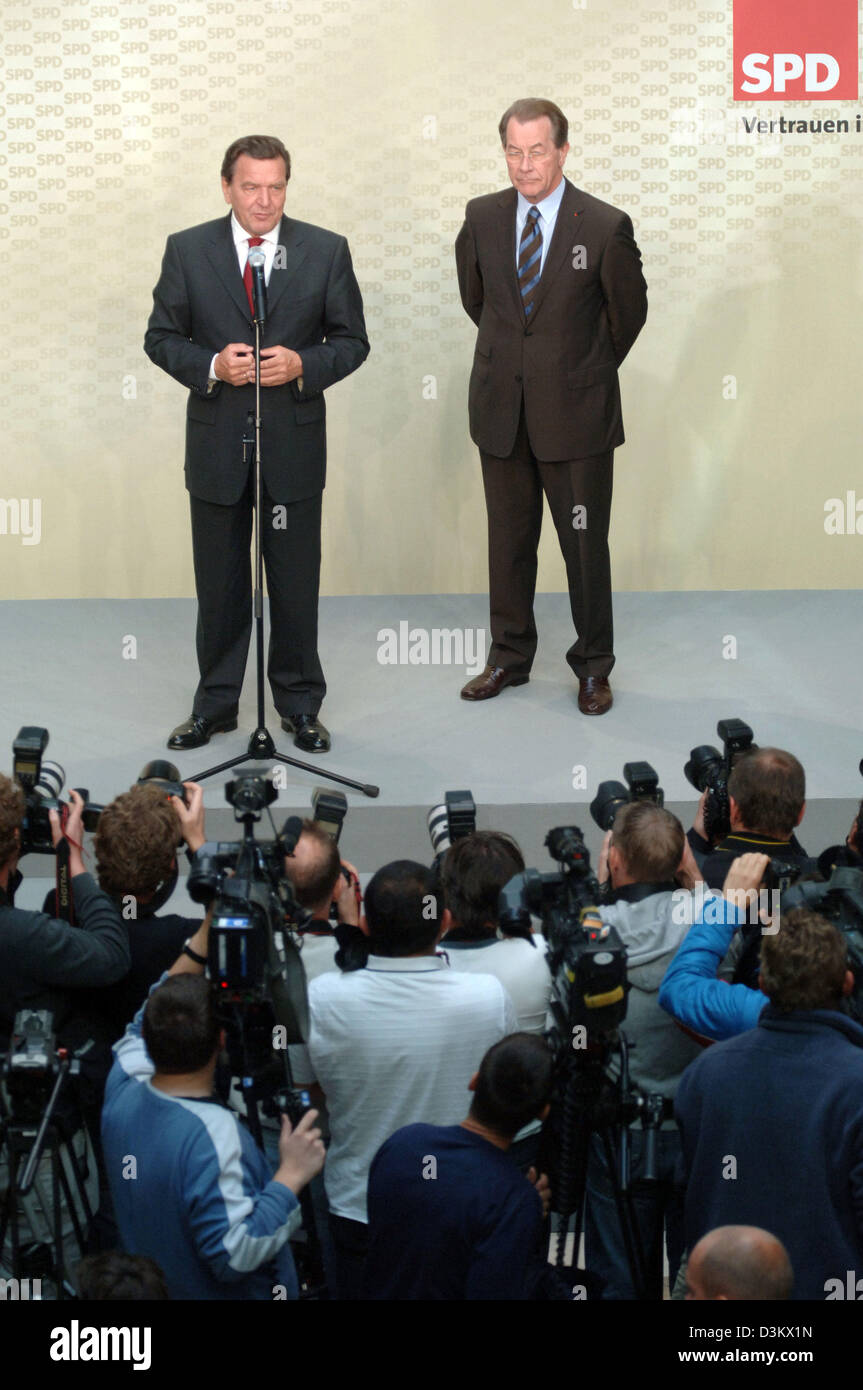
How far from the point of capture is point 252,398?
13.9 ft

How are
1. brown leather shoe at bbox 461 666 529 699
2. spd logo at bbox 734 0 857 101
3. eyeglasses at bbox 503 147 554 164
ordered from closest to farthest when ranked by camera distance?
eyeglasses at bbox 503 147 554 164, brown leather shoe at bbox 461 666 529 699, spd logo at bbox 734 0 857 101

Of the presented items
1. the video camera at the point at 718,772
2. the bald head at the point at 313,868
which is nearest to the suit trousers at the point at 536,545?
the video camera at the point at 718,772

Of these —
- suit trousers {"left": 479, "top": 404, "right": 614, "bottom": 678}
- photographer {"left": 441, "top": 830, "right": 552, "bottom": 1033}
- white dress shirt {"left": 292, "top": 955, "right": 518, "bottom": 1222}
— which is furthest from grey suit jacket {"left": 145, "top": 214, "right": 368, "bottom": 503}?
white dress shirt {"left": 292, "top": 955, "right": 518, "bottom": 1222}

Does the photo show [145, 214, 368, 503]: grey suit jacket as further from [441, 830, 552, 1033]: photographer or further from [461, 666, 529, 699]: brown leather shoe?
[441, 830, 552, 1033]: photographer

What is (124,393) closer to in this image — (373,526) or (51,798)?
(373,526)

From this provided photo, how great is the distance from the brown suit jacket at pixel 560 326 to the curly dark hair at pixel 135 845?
2160 mm

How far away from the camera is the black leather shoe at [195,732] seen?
4.31 metres

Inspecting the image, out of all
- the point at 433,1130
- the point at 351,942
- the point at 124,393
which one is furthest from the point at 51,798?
the point at 124,393

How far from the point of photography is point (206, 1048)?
7.12ft

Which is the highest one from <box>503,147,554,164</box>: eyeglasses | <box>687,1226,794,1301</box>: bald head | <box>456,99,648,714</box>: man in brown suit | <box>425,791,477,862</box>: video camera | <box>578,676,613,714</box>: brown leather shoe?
<box>503,147,554,164</box>: eyeglasses

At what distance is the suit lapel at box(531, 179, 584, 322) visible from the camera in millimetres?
4438

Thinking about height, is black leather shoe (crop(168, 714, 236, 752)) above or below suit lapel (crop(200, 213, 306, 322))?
below

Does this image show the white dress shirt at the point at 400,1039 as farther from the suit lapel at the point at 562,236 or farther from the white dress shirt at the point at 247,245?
the suit lapel at the point at 562,236
